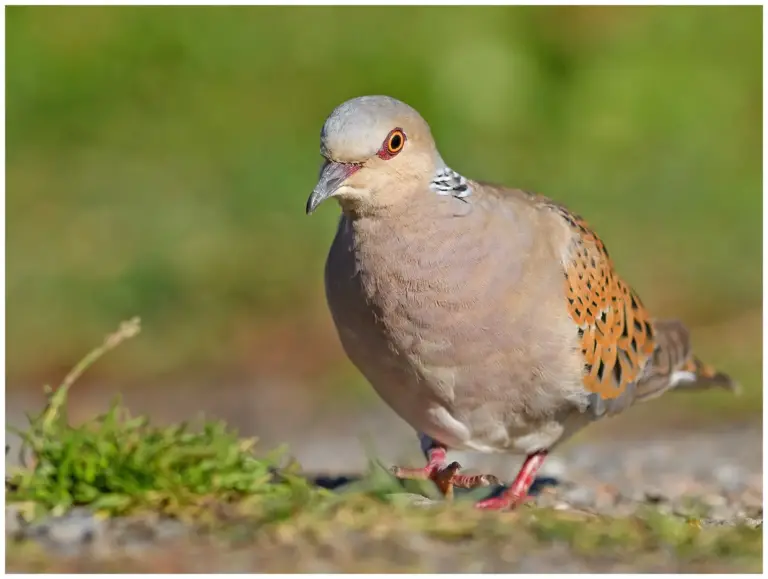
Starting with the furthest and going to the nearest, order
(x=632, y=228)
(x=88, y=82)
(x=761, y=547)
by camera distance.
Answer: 1. (x=88, y=82)
2. (x=632, y=228)
3. (x=761, y=547)

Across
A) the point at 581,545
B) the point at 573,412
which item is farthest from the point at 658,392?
the point at 581,545

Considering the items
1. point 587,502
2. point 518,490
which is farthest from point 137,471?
point 587,502

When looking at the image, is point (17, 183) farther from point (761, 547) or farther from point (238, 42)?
point (761, 547)

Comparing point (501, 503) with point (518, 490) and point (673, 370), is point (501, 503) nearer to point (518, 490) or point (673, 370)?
point (518, 490)

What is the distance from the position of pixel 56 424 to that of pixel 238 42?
310 inches

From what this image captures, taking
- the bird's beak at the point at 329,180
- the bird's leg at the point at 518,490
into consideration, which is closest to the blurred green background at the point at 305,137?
the bird's leg at the point at 518,490

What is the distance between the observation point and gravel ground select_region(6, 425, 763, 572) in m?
4.19

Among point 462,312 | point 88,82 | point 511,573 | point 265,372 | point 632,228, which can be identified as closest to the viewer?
point 511,573

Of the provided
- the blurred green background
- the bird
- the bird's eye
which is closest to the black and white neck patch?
the bird

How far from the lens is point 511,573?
4117 millimetres

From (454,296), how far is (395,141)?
611mm

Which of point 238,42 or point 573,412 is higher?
point 238,42

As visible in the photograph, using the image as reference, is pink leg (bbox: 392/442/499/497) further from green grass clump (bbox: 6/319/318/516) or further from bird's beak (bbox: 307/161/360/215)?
bird's beak (bbox: 307/161/360/215)

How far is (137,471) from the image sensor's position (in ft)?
15.0
